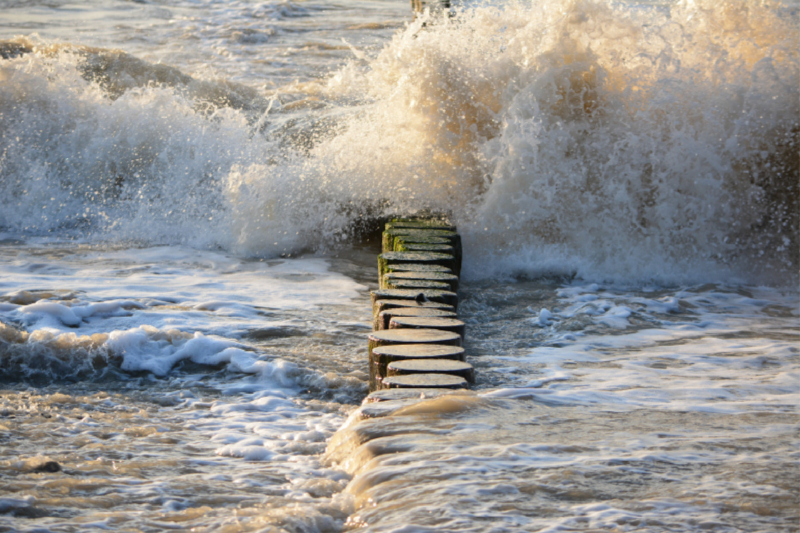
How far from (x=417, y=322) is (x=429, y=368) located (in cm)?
51

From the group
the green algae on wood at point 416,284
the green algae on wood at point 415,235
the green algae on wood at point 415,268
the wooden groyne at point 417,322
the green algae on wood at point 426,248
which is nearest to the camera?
the wooden groyne at point 417,322

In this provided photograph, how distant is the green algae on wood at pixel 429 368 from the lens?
2.90 metres

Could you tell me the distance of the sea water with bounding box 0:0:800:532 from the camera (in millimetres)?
2115

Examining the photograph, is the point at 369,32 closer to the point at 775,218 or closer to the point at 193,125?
the point at 193,125

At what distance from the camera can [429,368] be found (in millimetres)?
2920

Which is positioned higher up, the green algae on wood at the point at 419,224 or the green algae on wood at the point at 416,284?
the green algae on wood at the point at 419,224

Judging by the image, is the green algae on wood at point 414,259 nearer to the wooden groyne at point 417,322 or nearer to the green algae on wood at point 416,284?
the wooden groyne at point 417,322

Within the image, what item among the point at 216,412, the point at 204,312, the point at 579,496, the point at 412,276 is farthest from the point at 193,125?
the point at 579,496

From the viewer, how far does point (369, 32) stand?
16125 millimetres

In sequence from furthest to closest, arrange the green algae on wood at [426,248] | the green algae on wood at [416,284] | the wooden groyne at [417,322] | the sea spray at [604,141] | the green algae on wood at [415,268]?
1. the sea spray at [604,141]
2. the green algae on wood at [426,248]
3. the green algae on wood at [415,268]
4. the green algae on wood at [416,284]
5. the wooden groyne at [417,322]

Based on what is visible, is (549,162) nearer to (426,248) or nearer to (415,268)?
(426,248)

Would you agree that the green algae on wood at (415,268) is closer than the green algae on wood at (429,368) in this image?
No

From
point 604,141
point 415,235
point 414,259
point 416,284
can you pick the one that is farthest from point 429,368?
point 604,141

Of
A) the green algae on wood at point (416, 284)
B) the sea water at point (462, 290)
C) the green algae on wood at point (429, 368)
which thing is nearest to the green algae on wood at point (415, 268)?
the green algae on wood at point (416, 284)
